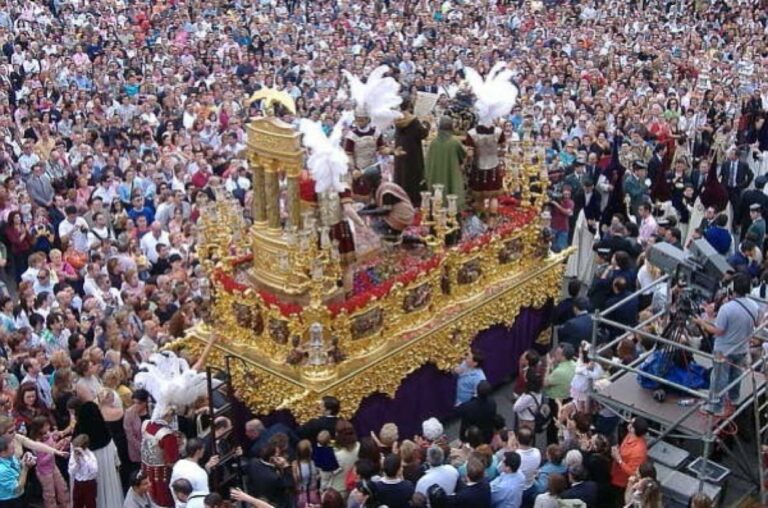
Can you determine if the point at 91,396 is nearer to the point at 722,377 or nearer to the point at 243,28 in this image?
the point at 722,377

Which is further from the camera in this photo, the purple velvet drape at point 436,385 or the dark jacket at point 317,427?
the purple velvet drape at point 436,385

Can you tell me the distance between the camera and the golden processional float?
36.1ft

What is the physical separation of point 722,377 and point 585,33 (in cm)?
2006

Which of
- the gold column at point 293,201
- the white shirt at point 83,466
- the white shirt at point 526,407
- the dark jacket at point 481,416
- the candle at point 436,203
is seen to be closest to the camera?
the white shirt at point 83,466

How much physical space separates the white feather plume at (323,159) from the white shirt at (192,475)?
3510 mm

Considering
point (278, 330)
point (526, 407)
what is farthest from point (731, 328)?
point (278, 330)

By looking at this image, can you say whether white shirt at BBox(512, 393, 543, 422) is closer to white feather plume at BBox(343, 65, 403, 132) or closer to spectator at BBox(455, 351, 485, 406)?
spectator at BBox(455, 351, 485, 406)

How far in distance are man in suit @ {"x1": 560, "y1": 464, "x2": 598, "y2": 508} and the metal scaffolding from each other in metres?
1.53

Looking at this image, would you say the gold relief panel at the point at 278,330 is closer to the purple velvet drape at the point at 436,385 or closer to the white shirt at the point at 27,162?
the purple velvet drape at the point at 436,385

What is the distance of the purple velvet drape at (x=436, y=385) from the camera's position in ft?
38.3

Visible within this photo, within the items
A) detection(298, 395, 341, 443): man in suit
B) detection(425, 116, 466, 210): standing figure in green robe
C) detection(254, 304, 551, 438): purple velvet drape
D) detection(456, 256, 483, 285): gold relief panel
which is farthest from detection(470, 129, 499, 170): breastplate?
detection(298, 395, 341, 443): man in suit

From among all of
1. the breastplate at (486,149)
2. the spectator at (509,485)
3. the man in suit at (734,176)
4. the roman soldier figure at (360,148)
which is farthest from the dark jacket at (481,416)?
the man in suit at (734,176)

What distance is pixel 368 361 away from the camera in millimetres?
11375

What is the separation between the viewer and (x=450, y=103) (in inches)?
548
